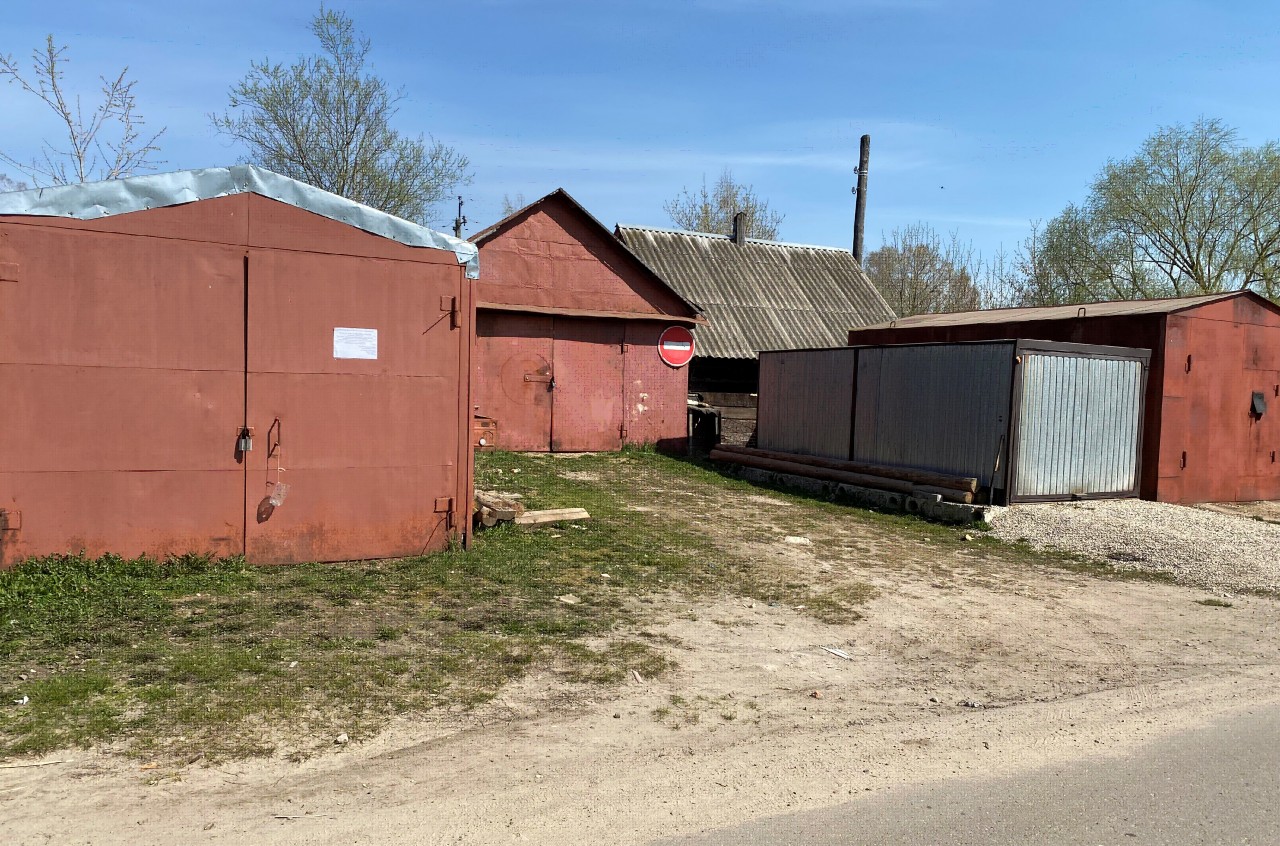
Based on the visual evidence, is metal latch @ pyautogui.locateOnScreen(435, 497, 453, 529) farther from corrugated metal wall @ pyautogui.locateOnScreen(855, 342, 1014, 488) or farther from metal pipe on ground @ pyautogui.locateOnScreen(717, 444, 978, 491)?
corrugated metal wall @ pyautogui.locateOnScreen(855, 342, 1014, 488)

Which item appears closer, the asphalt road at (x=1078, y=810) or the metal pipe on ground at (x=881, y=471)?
the asphalt road at (x=1078, y=810)

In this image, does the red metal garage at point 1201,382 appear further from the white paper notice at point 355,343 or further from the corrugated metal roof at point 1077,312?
the white paper notice at point 355,343

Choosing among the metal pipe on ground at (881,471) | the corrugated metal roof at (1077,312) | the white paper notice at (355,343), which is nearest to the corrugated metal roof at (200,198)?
the white paper notice at (355,343)

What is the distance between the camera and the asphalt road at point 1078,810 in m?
3.64

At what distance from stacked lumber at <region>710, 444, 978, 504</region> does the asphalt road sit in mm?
7747

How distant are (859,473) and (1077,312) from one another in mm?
4893

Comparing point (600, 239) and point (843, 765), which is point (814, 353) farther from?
point (843, 765)

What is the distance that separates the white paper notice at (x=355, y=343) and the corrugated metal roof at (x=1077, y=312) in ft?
37.9

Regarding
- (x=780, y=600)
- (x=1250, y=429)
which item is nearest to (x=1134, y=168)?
(x=1250, y=429)

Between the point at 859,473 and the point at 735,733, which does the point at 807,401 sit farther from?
the point at 735,733

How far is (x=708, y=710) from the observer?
510cm

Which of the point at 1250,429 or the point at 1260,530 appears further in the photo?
the point at 1250,429

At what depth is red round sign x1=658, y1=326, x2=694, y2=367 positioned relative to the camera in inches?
714

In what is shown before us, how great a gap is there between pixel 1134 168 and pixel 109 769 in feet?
122
